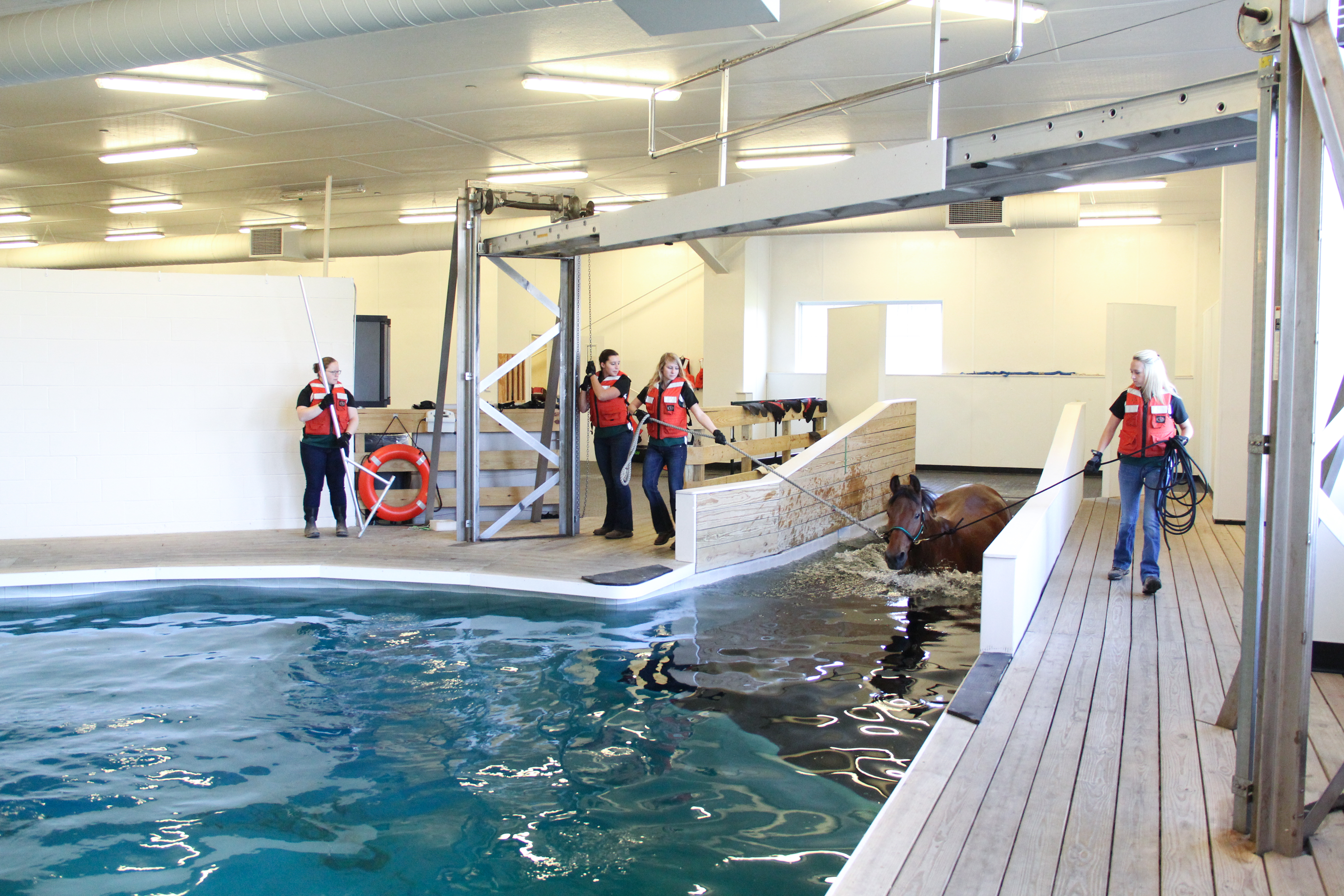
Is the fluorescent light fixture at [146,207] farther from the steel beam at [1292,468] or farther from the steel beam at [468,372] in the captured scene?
the steel beam at [1292,468]

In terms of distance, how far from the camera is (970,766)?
3369mm

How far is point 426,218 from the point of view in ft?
51.0

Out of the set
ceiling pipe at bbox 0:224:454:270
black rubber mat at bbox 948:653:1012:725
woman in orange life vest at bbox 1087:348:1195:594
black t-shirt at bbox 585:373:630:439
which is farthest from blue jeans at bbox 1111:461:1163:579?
ceiling pipe at bbox 0:224:454:270

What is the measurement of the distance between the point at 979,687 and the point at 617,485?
451cm

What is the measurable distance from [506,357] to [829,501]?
1006 centimetres

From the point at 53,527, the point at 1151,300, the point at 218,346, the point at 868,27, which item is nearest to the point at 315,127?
the point at 218,346

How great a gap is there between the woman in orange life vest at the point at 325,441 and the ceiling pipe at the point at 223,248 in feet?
20.7

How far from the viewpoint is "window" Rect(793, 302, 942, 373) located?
1616 cm

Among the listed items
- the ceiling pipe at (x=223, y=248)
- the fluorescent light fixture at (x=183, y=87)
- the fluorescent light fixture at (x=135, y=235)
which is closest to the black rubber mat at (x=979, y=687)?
the fluorescent light fixture at (x=183, y=87)

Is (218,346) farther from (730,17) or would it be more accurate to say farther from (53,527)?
(730,17)

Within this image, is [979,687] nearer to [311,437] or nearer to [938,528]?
[938,528]

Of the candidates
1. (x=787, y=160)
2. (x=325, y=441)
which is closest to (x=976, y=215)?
(x=787, y=160)

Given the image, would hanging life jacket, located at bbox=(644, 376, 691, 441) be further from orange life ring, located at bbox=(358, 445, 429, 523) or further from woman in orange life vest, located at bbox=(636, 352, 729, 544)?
orange life ring, located at bbox=(358, 445, 429, 523)

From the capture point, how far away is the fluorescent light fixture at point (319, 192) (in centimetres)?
1271
